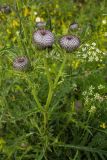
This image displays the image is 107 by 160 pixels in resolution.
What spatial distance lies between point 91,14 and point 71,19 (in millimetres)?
258

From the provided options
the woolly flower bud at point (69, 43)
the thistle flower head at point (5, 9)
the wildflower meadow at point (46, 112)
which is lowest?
the wildflower meadow at point (46, 112)

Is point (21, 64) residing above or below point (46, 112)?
above

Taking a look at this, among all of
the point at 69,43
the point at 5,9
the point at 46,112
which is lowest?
the point at 46,112

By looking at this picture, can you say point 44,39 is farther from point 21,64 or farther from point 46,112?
point 46,112

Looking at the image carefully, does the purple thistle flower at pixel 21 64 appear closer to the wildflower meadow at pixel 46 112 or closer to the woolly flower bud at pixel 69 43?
the wildflower meadow at pixel 46 112

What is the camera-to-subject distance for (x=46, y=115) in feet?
8.80

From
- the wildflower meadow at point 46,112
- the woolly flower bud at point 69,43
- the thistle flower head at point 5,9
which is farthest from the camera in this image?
the thistle flower head at point 5,9

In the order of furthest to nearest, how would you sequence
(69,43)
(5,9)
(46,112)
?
(5,9) → (46,112) → (69,43)

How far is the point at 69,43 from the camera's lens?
230 cm

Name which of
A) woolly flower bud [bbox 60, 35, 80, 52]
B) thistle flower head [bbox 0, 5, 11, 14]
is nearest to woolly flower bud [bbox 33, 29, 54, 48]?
woolly flower bud [bbox 60, 35, 80, 52]

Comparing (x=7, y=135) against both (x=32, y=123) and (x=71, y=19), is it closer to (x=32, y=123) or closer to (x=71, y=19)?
(x=32, y=123)

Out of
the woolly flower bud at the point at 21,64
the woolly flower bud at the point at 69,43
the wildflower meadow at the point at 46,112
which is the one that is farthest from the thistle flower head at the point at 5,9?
the woolly flower bud at the point at 69,43

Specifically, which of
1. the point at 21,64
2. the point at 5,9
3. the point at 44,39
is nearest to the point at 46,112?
the point at 21,64

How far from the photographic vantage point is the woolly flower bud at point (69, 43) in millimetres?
2309
